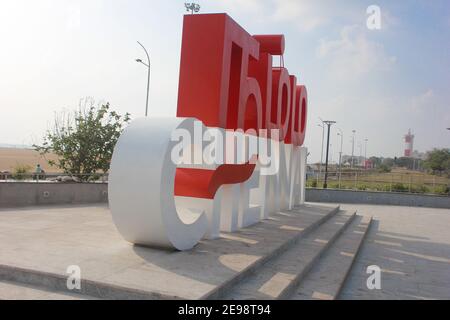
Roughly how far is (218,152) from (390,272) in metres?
4.41

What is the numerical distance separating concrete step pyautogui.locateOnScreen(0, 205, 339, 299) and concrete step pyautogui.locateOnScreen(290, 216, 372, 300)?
0.79 meters

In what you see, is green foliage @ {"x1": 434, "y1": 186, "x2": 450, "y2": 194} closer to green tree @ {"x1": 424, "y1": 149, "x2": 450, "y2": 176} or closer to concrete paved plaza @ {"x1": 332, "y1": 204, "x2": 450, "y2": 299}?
concrete paved plaza @ {"x1": 332, "y1": 204, "x2": 450, "y2": 299}

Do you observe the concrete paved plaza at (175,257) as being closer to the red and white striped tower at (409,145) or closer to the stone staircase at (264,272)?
the stone staircase at (264,272)

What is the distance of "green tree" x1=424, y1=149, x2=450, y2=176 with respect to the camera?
7394cm

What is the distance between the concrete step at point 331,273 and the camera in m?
6.39

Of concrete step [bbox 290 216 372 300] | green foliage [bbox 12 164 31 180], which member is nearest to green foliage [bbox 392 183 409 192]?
concrete step [bbox 290 216 372 300]

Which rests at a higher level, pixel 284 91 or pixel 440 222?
pixel 284 91

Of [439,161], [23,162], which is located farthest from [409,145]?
[23,162]

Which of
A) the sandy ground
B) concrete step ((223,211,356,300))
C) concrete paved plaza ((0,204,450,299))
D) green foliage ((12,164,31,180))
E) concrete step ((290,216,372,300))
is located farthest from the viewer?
the sandy ground

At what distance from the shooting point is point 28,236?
7.82 meters

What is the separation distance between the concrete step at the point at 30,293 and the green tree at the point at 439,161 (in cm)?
7678

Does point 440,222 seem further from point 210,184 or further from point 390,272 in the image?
point 210,184

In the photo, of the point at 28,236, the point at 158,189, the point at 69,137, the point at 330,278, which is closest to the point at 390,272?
the point at 330,278
